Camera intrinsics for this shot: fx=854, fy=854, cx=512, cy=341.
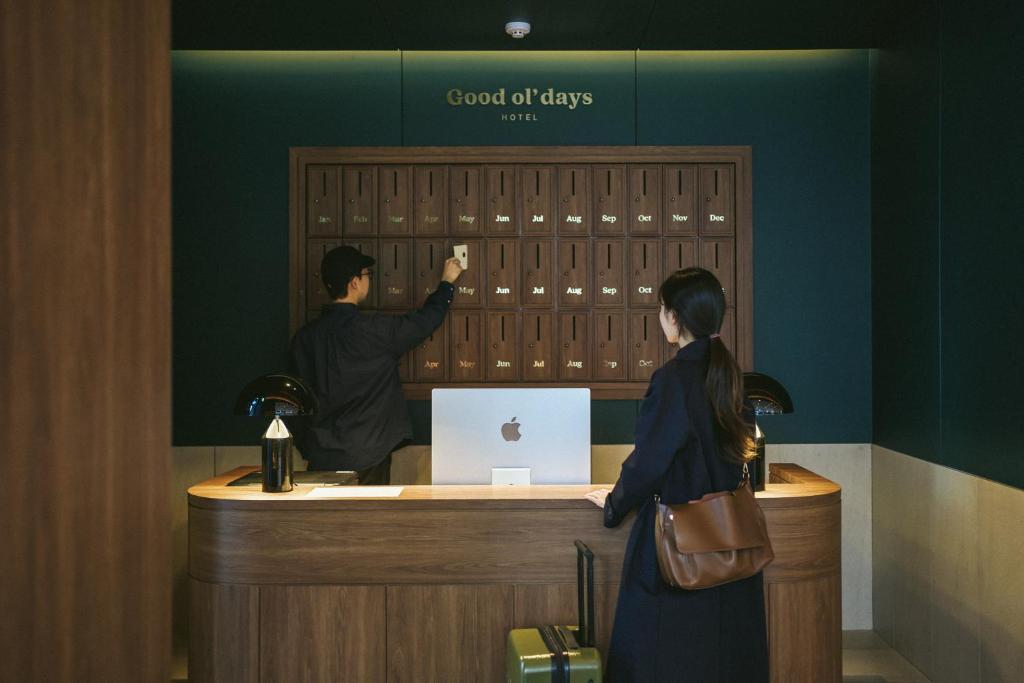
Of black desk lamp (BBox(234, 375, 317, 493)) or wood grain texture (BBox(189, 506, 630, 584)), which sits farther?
black desk lamp (BBox(234, 375, 317, 493))

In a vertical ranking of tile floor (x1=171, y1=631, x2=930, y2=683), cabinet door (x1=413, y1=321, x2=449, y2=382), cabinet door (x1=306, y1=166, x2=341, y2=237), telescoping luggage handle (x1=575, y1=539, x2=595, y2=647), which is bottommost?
tile floor (x1=171, y1=631, x2=930, y2=683)

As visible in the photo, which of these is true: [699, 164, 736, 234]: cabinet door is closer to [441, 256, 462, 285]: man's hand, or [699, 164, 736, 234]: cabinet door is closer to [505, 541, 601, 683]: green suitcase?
[441, 256, 462, 285]: man's hand

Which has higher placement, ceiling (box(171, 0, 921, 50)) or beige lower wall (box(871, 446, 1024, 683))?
ceiling (box(171, 0, 921, 50))

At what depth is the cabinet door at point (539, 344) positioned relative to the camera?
4793 mm

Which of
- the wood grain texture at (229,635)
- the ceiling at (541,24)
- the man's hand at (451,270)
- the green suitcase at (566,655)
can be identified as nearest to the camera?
the green suitcase at (566,655)

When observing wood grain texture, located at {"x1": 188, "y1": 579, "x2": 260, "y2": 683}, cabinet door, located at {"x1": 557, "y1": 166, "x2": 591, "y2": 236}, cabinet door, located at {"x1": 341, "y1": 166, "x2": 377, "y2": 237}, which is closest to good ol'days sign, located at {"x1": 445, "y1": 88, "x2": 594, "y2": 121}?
cabinet door, located at {"x1": 557, "y1": 166, "x2": 591, "y2": 236}

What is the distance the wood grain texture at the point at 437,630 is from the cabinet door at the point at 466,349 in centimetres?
190

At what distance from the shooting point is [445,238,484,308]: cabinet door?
4789mm

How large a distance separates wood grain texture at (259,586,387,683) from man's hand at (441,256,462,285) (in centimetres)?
206

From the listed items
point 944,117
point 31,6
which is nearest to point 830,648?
point 944,117

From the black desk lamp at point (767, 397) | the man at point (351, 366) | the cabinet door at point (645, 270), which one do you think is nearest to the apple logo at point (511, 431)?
the black desk lamp at point (767, 397)

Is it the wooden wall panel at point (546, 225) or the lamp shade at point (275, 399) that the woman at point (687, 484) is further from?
the wooden wall panel at point (546, 225)

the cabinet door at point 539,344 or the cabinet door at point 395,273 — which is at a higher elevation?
the cabinet door at point 395,273

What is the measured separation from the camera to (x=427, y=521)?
3027 millimetres
